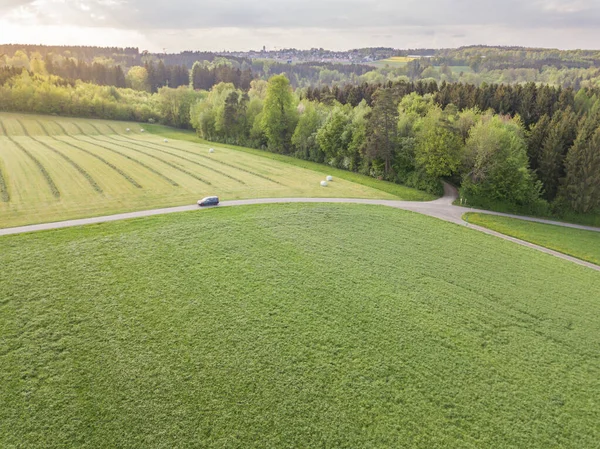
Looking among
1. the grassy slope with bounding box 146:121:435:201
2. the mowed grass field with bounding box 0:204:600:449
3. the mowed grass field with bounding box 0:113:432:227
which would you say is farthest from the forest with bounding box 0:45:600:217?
the mowed grass field with bounding box 0:204:600:449

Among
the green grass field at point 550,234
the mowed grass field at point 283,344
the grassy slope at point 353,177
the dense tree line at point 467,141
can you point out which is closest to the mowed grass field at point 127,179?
the grassy slope at point 353,177

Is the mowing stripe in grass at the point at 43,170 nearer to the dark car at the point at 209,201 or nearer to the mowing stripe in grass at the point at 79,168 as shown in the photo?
the mowing stripe in grass at the point at 79,168

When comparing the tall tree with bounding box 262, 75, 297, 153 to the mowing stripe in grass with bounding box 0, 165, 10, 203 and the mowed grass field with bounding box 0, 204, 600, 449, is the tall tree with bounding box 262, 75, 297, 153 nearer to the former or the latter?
the mowing stripe in grass with bounding box 0, 165, 10, 203

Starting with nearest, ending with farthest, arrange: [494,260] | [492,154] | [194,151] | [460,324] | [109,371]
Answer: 1. [109,371]
2. [460,324]
3. [494,260]
4. [492,154]
5. [194,151]

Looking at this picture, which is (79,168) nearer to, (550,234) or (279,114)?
(279,114)

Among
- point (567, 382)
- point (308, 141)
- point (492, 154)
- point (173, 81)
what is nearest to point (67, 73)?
point (173, 81)

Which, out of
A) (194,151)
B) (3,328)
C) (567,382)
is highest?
(194,151)

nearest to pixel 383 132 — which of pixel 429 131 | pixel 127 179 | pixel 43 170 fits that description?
pixel 429 131

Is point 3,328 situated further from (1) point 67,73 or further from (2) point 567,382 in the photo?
(1) point 67,73
